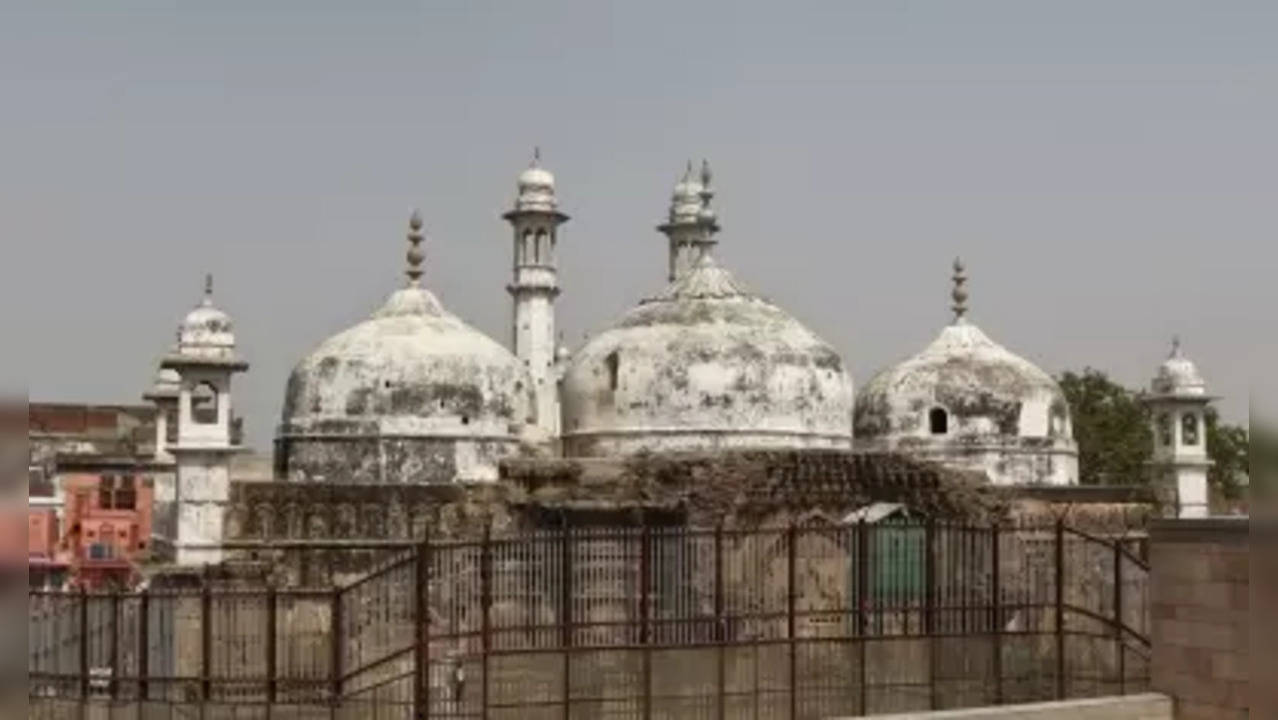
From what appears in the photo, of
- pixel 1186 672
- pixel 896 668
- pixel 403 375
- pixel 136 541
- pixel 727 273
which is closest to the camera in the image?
pixel 1186 672

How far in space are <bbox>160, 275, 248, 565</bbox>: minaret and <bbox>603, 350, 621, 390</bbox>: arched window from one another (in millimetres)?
5671

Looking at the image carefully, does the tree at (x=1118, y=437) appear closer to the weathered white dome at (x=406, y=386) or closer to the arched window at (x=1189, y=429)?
the arched window at (x=1189, y=429)

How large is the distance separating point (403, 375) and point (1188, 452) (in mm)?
14928

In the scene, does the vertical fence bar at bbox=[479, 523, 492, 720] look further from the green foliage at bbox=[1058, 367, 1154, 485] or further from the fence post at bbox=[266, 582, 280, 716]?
the green foliage at bbox=[1058, 367, 1154, 485]

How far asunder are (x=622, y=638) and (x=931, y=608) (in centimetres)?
268

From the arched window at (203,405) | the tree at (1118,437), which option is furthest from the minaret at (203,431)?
the tree at (1118,437)

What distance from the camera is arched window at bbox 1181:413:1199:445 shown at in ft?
102

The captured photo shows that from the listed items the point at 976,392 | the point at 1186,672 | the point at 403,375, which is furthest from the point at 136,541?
the point at 1186,672

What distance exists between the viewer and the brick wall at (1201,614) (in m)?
9.84

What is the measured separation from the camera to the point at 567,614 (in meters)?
13.3

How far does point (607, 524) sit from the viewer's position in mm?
20516

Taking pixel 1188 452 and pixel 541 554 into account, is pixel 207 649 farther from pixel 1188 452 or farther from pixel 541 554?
pixel 1188 452

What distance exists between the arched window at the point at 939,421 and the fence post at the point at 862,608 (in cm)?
1534

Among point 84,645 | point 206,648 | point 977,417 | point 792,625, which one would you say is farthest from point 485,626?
point 977,417
